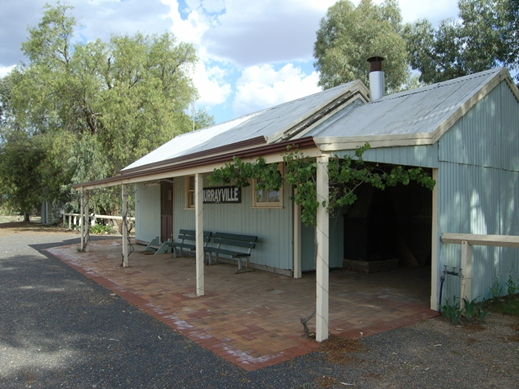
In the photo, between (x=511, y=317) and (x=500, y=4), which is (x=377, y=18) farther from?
(x=511, y=317)

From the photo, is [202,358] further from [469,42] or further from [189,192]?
[469,42]

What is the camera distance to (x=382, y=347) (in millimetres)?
4551

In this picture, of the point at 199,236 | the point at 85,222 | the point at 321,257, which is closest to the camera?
the point at 321,257

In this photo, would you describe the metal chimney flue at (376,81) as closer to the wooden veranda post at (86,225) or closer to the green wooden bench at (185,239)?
the green wooden bench at (185,239)

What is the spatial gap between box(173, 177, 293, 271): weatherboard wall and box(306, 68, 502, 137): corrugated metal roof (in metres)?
1.94

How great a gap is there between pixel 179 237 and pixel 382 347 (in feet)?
28.2

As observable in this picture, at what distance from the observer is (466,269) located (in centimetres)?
564

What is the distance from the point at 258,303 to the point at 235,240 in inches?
139

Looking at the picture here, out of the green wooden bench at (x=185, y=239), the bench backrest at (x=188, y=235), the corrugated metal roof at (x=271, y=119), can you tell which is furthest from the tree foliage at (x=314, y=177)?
the bench backrest at (x=188, y=235)

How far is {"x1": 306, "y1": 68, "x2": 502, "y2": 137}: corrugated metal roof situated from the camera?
6.12 meters

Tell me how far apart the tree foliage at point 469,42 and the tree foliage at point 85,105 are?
41.1ft

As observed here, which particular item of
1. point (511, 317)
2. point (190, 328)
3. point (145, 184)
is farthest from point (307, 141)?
point (145, 184)

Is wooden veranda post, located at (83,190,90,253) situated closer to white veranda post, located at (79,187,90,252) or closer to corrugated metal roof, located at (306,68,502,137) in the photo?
white veranda post, located at (79,187,90,252)

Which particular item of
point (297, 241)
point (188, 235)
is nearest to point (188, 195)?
point (188, 235)
